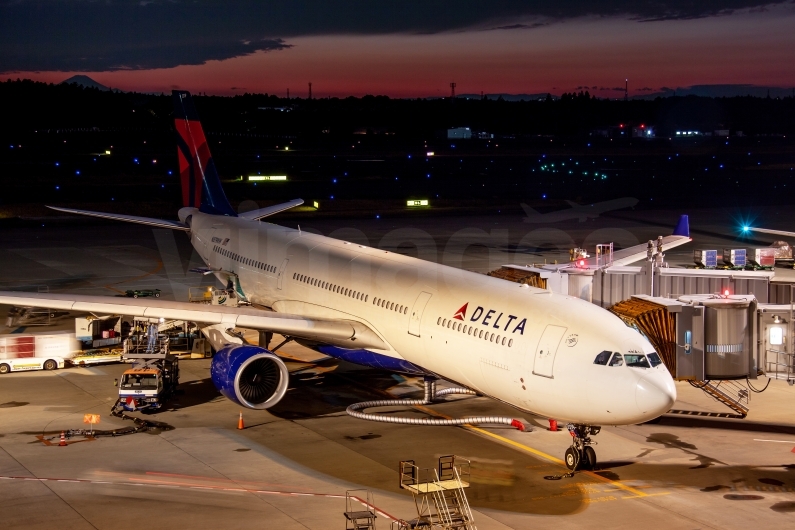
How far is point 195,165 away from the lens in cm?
4069

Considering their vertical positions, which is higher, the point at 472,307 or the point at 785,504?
the point at 472,307

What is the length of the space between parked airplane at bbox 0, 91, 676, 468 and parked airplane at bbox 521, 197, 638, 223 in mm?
45037

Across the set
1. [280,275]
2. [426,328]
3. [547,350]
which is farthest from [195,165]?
[547,350]

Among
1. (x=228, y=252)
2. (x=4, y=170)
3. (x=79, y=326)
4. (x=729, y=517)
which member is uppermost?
(x=4, y=170)

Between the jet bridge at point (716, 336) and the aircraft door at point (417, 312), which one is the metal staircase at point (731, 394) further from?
the aircraft door at point (417, 312)

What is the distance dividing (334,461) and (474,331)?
4.23 metres

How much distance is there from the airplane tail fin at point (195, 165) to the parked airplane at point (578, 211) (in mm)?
38210

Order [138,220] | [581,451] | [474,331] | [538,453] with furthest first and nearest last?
[138,220]
[538,453]
[474,331]
[581,451]

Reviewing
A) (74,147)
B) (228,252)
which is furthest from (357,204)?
(74,147)

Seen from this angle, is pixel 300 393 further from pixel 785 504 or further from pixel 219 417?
pixel 785 504

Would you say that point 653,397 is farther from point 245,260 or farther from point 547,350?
point 245,260

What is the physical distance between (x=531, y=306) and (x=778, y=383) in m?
12.2

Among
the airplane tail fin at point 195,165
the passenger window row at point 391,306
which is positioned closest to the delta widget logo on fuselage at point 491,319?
the passenger window row at point 391,306

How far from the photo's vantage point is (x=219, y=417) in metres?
25.2
